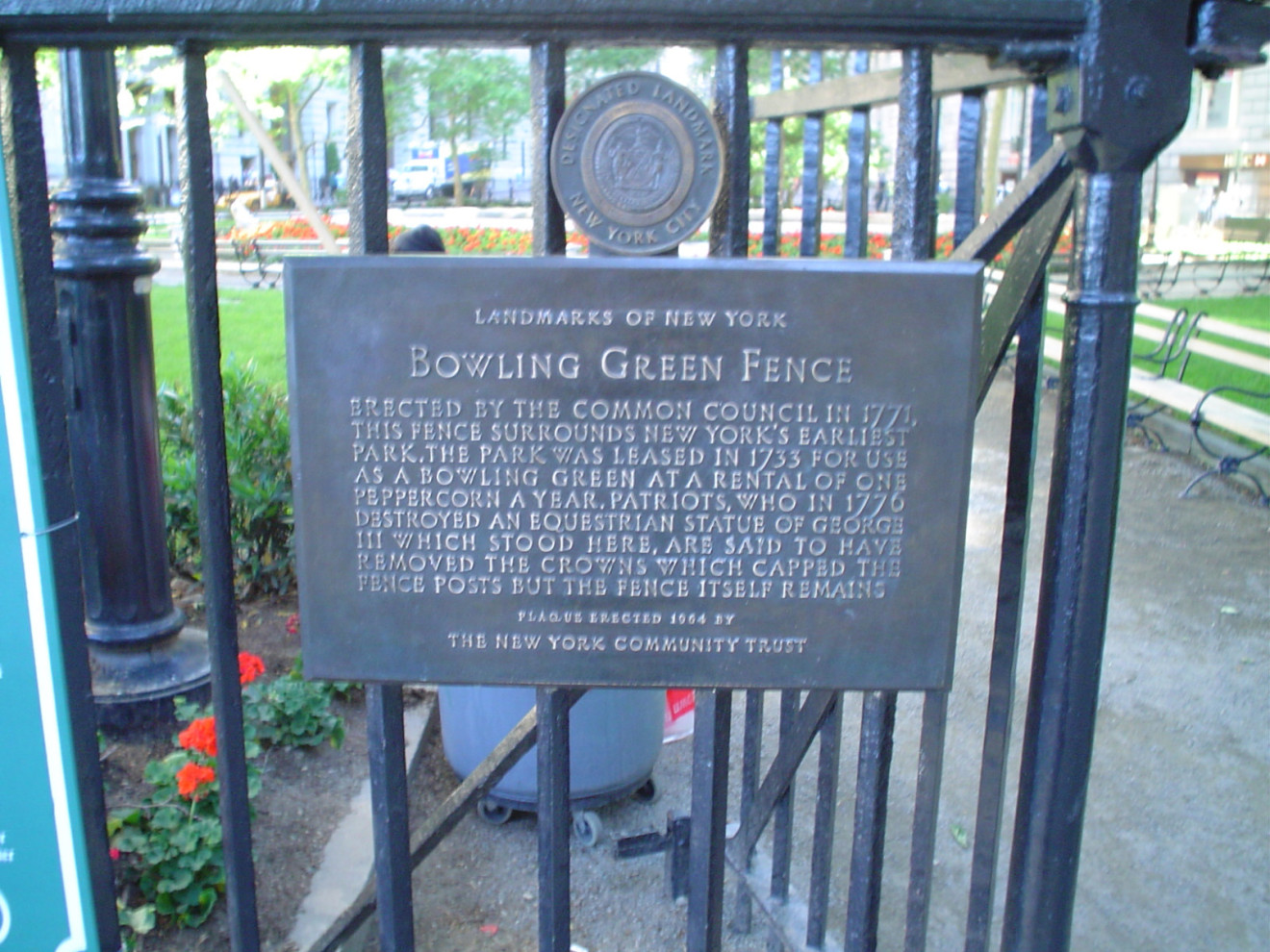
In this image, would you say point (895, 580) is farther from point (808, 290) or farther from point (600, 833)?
point (600, 833)

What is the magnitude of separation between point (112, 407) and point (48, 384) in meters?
1.82

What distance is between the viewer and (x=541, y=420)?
179cm

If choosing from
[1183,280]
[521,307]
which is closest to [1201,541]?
[521,307]

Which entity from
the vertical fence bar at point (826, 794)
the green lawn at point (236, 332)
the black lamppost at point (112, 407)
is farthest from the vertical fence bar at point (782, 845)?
the green lawn at point (236, 332)

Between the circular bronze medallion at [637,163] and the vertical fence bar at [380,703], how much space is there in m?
0.31

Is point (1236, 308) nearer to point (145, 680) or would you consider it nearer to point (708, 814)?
point (145, 680)

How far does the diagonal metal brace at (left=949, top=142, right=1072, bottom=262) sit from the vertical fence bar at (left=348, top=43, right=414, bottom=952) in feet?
3.18

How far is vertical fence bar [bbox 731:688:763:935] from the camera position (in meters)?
2.94

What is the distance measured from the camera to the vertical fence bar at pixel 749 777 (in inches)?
116

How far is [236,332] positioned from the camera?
39.3 feet

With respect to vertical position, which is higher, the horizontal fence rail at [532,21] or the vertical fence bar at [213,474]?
A: the horizontal fence rail at [532,21]

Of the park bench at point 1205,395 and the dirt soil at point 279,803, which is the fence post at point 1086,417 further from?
the park bench at point 1205,395

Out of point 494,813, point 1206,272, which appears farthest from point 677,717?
point 1206,272

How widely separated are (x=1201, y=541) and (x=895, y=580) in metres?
6.12
